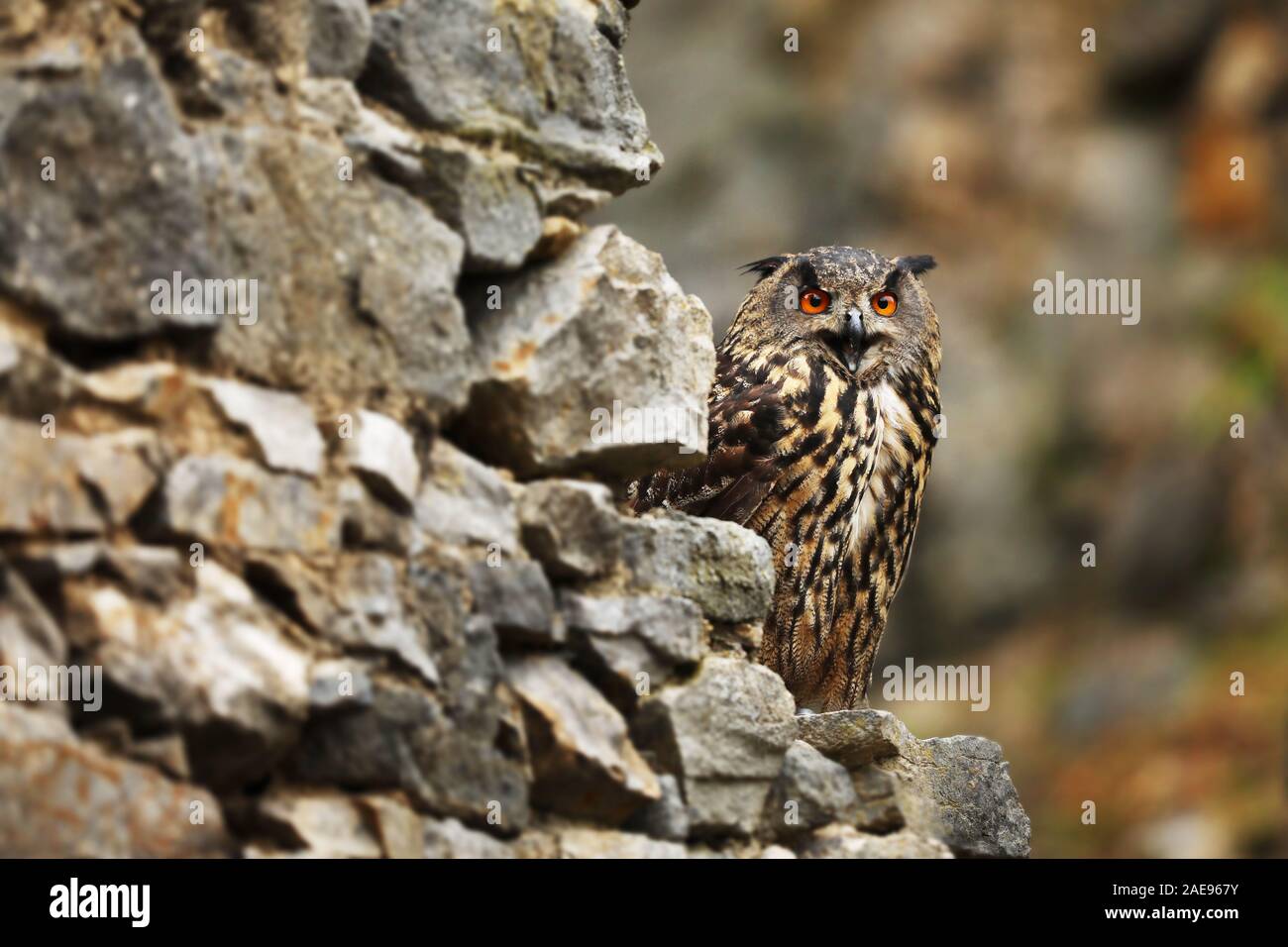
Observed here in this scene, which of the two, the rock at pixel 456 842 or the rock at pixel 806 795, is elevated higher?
the rock at pixel 806 795

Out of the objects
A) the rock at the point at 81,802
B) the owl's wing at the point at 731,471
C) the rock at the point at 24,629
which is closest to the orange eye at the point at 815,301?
the owl's wing at the point at 731,471

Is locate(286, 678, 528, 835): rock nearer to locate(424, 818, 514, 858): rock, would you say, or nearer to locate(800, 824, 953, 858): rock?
locate(424, 818, 514, 858): rock

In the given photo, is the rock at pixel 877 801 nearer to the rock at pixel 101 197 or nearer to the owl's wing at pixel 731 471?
the owl's wing at pixel 731 471

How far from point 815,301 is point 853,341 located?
0.84ft

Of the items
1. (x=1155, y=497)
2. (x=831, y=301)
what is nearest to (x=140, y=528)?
(x=831, y=301)

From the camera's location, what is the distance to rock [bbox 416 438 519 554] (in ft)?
13.3

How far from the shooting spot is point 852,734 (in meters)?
4.92

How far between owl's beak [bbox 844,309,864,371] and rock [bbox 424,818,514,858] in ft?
10.6

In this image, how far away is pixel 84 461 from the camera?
3.42m

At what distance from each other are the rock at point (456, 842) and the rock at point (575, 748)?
0.83 feet

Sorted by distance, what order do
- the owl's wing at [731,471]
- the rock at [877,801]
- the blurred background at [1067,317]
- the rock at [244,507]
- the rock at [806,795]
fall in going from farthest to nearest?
the blurred background at [1067,317] → the owl's wing at [731,471] → the rock at [877,801] → the rock at [806,795] → the rock at [244,507]

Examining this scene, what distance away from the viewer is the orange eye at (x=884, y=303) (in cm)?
700

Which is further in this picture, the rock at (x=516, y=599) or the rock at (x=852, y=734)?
the rock at (x=852, y=734)
